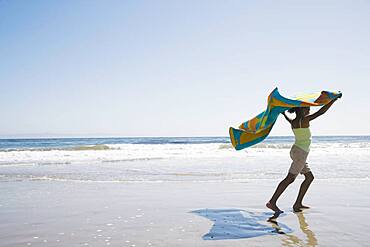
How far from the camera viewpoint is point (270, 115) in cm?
604

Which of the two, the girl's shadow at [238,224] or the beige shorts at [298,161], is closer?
the girl's shadow at [238,224]

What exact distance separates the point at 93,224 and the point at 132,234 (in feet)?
2.62

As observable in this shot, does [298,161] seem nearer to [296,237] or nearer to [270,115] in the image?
[270,115]

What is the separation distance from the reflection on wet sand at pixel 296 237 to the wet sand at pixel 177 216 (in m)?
0.01

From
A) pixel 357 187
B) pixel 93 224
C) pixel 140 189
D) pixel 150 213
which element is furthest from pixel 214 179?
pixel 93 224

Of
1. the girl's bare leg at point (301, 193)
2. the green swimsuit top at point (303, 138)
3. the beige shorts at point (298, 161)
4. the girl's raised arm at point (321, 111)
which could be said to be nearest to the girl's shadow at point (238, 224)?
the girl's bare leg at point (301, 193)

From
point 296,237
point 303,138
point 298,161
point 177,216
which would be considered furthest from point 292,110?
point 177,216

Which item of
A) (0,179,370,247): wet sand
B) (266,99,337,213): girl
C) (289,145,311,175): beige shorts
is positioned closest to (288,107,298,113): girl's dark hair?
(266,99,337,213): girl

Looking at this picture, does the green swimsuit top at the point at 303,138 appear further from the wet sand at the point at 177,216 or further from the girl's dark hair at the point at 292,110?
the wet sand at the point at 177,216

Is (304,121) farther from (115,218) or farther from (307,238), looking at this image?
(115,218)

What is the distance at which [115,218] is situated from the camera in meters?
5.47

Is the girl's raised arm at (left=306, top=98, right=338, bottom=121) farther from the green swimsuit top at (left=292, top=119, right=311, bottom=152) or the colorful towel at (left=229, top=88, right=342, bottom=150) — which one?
the green swimsuit top at (left=292, top=119, right=311, bottom=152)

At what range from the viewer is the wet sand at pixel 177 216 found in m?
4.39

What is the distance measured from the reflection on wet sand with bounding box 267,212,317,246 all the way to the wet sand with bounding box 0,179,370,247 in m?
0.01
